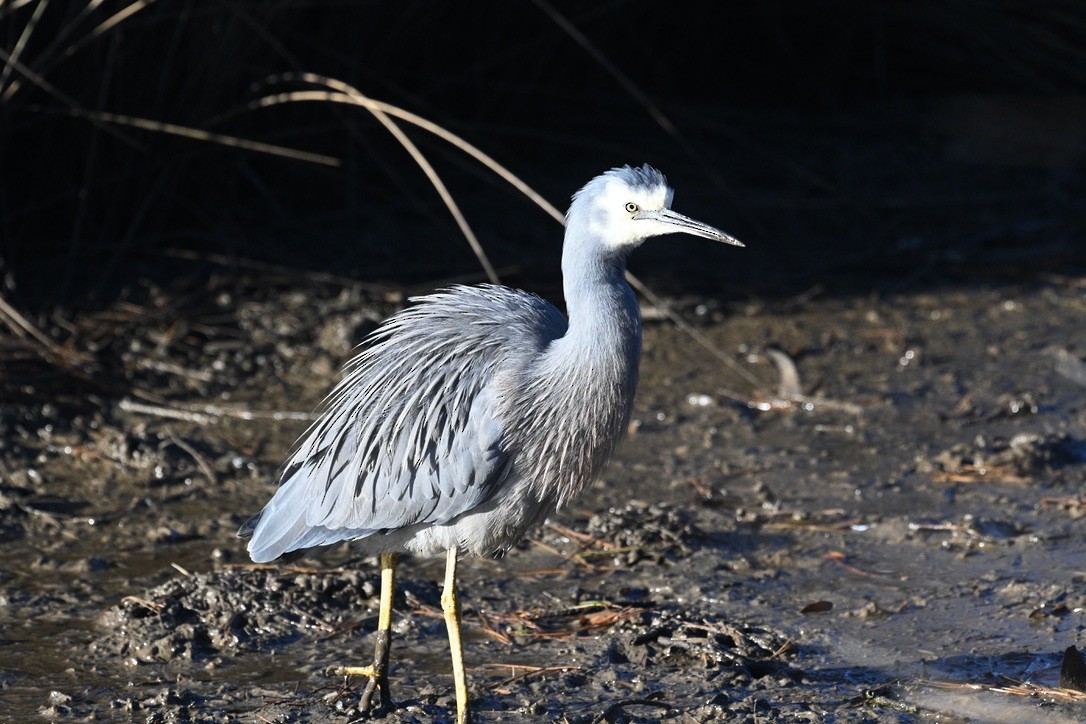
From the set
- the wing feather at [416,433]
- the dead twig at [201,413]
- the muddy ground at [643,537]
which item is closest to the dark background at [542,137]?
the muddy ground at [643,537]

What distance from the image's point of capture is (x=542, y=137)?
305 inches

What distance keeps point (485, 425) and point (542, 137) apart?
13.8 feet

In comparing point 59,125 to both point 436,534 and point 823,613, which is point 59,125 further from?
point 823,613

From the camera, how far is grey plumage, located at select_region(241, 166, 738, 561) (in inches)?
148

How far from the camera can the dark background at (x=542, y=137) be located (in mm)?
6418

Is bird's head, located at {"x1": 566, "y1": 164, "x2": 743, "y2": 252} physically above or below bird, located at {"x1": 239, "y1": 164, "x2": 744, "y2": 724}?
above

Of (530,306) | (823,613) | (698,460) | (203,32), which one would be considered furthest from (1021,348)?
(203,32)

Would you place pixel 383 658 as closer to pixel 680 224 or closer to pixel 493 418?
pixel 493 418

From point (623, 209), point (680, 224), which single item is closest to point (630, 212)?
point (623, 209)

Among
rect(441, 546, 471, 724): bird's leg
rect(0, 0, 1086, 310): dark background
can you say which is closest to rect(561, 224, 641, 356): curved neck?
rect(441, 546, 471, 724): bird's leg

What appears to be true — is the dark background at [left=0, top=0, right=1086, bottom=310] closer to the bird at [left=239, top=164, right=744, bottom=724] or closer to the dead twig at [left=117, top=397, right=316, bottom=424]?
the dead twig at [left=117, top=397, right=316, bottom=424]

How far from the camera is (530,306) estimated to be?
4.12 metres

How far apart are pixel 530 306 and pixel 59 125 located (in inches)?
140

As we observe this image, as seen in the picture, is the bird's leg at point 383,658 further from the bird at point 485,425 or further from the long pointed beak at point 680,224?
the long pointed beak at point 680,224
